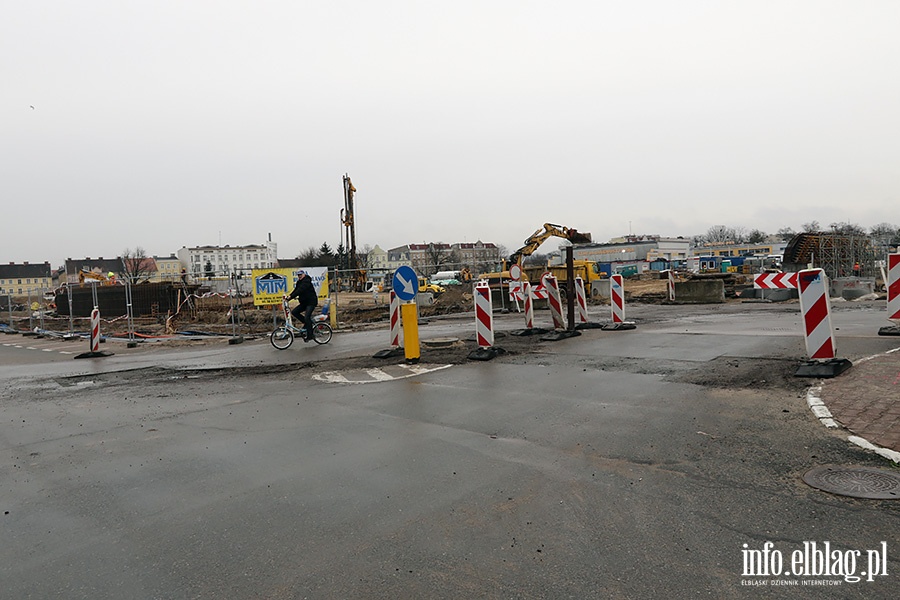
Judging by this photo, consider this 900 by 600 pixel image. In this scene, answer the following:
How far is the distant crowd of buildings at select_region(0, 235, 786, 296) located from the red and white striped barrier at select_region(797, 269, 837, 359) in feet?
243

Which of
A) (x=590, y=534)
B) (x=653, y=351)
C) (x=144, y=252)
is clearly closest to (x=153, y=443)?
(x=590, y=534)

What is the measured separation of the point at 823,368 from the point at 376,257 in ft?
582

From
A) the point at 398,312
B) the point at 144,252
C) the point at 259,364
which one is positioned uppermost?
A: the point at 144,252

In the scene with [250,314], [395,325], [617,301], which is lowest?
[250,314]

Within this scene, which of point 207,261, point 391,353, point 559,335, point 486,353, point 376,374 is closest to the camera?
point 376,374

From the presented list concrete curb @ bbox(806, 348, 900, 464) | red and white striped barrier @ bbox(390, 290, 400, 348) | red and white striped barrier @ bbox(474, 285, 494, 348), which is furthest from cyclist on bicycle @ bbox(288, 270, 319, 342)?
concrete curb @ bbox(806, 348, 900, 464)

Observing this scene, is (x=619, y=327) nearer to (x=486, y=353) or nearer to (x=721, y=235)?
(x=486, y=353)

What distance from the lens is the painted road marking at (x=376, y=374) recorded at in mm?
10131

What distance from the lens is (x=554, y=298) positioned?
1484 cm

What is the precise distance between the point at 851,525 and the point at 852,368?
19.5 feet

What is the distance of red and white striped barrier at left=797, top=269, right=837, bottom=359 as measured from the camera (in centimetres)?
857

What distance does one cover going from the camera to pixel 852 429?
577 cm

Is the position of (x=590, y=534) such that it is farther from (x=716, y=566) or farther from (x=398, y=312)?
(x=398, y=312)

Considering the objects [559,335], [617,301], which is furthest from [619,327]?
[559,335]
